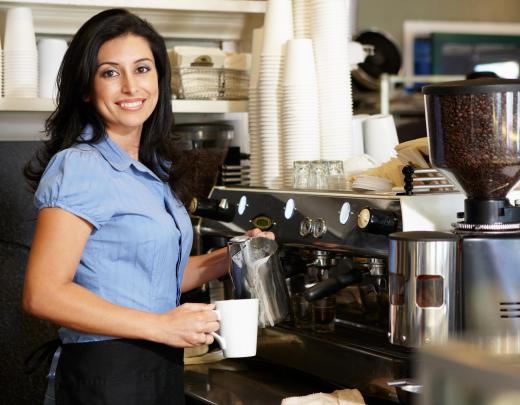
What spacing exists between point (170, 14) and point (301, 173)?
688 mm

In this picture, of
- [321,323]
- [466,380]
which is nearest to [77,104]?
[321,323]

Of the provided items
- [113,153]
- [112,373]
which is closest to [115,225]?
[113,153]

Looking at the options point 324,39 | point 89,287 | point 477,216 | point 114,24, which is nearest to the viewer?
point 477,216

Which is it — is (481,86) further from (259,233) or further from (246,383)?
(246,383)

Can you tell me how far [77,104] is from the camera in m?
1.62

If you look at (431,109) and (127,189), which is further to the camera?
(127,189)

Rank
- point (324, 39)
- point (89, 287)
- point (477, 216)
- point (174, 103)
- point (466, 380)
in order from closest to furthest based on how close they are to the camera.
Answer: point (466, 380) → point (477, 216) → point (89, 287) → point (324, 39) → point (174, 103)

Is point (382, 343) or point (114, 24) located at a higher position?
point (114, 24)

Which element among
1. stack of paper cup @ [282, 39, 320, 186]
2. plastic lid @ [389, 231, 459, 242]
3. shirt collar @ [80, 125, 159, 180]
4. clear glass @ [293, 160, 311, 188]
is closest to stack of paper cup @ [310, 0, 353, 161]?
stack of paper cup @ [282, 39, 320, 186]

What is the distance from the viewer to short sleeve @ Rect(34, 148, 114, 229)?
1.44m

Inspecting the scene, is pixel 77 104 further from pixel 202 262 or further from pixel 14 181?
pixel 14 181

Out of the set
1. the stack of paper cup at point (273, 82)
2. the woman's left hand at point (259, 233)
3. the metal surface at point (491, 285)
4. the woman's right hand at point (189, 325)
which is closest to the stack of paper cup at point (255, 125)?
the stack of paper cup at point (273, 82)

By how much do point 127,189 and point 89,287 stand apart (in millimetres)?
185

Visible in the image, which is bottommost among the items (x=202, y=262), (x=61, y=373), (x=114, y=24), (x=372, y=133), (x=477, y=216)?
(x=61, y=373)
